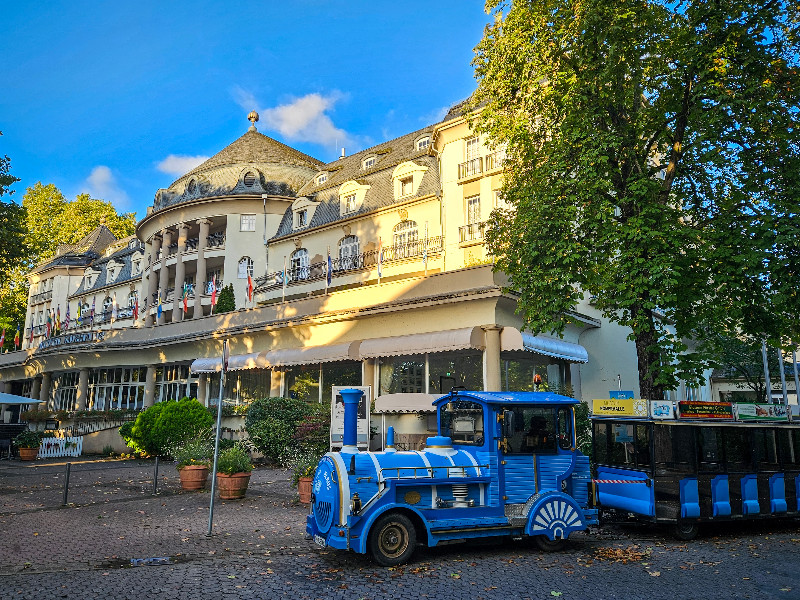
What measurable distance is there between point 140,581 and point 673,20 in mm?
16099

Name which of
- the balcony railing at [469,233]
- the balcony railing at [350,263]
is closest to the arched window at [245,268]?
the balcony railing at [350,263]

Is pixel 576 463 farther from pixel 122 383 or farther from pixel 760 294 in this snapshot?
pixel 122 383

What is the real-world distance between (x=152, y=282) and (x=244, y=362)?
66.5ft

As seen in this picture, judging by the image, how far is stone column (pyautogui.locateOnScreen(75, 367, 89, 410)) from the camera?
38.2 m

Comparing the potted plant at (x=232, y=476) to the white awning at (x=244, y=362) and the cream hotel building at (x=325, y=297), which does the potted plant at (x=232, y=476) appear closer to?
the cream hotel building at (x=325, y=297)

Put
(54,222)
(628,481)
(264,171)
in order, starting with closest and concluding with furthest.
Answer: (628,481) < (264,171) < (54,222)

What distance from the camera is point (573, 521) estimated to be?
379 inches

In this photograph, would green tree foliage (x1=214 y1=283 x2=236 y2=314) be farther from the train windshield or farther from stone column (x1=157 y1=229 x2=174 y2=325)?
the train windshield

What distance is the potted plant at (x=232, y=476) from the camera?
1430 cm

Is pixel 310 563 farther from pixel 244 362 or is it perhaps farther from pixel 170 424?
pixel 244 362

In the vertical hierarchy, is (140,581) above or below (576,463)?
below

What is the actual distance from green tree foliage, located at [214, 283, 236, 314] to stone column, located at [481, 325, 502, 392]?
20.5 m

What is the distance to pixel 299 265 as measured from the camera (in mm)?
37406

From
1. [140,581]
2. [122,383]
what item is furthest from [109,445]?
[140,581]
